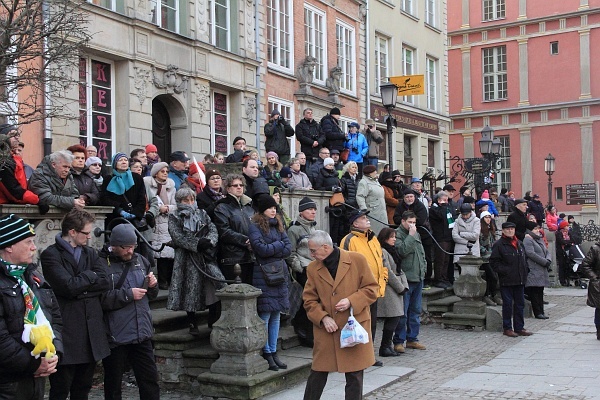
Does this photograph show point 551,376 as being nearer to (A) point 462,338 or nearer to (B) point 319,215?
(A) point 462,338

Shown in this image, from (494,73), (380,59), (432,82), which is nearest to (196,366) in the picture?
(380,59)

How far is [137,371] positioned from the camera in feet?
23.1

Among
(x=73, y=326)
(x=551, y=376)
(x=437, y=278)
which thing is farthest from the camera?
(x=437, y=278)

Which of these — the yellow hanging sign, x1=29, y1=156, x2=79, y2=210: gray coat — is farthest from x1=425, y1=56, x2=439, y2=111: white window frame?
→ x1=29, y1=156, x2=79, y2=210: gray coat

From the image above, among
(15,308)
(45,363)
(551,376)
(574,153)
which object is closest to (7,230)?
(15,308)

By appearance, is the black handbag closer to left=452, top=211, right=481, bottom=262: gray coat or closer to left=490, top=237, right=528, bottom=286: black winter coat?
left=490, top=237, right=528, bottom=286: black winter coat

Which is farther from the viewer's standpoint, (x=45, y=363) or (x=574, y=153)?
(x=574, y=153)

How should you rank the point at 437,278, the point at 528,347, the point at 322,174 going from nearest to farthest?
the point at 528,347, the point at 322,174, the point at 437,278

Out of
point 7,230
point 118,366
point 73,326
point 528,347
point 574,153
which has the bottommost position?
point 528,347

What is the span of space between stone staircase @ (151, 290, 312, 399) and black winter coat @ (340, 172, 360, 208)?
5183 millimetres

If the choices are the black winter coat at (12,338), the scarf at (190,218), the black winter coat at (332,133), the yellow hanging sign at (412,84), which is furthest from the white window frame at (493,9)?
the black winter coat at (12,338)

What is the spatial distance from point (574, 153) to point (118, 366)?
1505 inches

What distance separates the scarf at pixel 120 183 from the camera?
9.32 meters

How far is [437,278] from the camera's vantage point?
15.4 m
